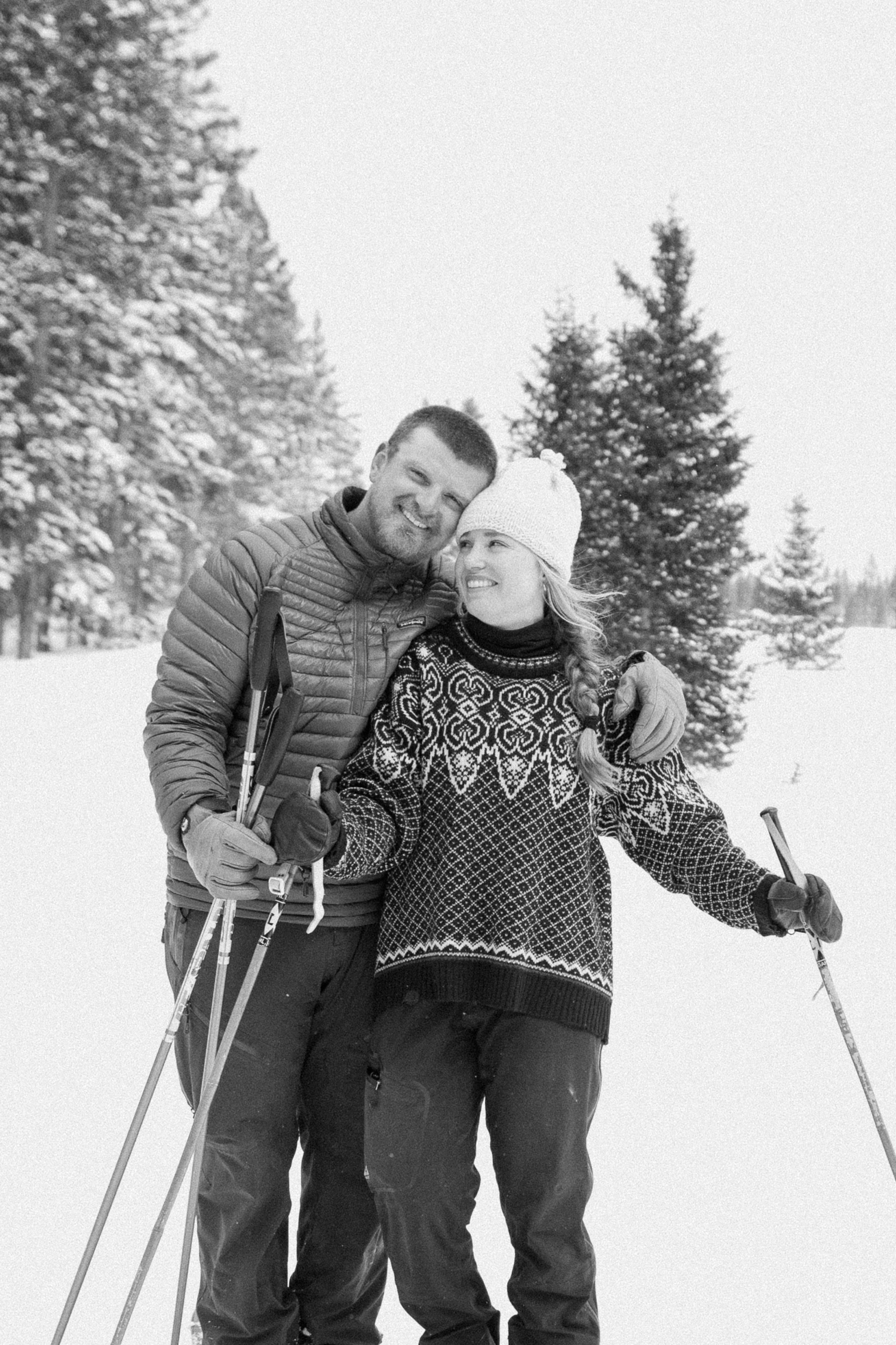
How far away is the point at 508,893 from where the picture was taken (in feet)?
8.21

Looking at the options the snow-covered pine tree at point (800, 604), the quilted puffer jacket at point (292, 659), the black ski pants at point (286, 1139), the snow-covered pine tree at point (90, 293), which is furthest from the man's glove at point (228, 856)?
the snow-covered pine tree at point (800, 604)

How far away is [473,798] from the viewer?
2551 millimetres

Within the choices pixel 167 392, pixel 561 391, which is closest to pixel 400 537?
pixel 561 391

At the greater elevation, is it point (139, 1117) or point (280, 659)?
point (280, 659)

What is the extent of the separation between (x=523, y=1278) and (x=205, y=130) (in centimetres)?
2532

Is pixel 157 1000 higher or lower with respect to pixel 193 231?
lower

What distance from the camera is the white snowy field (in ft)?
10.7

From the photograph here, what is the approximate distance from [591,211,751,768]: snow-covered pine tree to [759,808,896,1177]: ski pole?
10079 millimetres

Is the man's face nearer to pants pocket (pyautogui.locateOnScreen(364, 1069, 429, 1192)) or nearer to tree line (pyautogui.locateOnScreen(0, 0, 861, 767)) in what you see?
pants pocket (pyautogui.locateOnScreen(364, 1069, 429, 1192))

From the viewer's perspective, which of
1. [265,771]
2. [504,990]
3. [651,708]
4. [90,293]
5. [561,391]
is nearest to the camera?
[265,771]

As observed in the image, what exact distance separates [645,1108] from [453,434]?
11.1 feet

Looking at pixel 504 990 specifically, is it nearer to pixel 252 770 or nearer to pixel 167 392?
pixel 252 770

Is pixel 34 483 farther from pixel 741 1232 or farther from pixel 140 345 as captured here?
pixel 741 1232

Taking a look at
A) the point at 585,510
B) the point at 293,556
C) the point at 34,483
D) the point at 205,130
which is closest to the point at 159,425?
the point at 34,483
